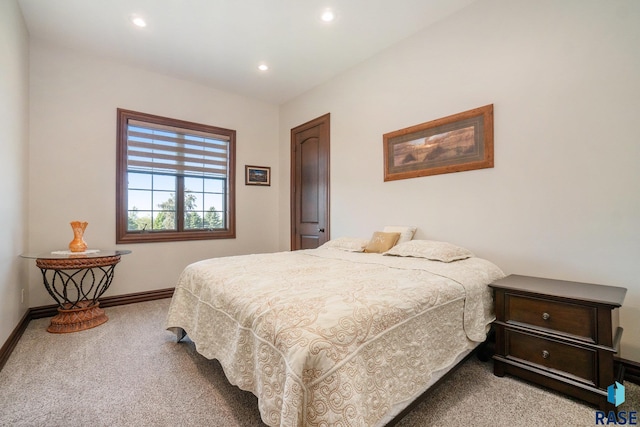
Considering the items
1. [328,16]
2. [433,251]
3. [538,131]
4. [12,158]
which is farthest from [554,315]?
[12,158]

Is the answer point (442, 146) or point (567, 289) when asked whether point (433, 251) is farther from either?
point (442, 146)

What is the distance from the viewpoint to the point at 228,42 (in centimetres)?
311

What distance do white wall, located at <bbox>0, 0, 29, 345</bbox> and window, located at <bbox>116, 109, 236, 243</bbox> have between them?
86cm

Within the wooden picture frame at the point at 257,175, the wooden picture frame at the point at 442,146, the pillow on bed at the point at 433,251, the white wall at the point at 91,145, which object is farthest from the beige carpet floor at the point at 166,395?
the wooden picture frame at the point at 257,175

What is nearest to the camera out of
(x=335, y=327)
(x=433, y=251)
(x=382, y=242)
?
(x=335, y=327)

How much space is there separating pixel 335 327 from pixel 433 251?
153cm

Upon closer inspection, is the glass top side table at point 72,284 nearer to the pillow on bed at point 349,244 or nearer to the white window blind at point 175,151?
the white window blind at point 175,151

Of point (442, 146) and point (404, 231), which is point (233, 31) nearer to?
point (442, 146)

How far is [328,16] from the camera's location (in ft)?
8.86

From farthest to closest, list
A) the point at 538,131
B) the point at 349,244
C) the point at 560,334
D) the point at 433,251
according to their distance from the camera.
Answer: the point at 349,244 < the point at 433,251 < the point at 538,131 < the point at 560,334

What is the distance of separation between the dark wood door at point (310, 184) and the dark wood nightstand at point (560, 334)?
96.1 inches

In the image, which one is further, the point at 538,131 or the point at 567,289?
the point at 538,131

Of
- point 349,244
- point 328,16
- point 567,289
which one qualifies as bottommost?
point 567,289

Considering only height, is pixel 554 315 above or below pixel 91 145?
below
